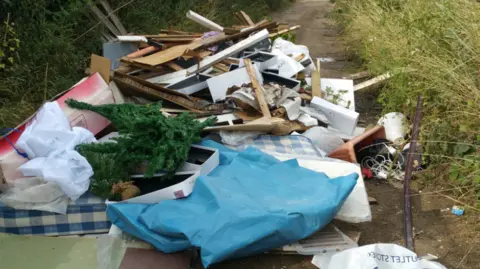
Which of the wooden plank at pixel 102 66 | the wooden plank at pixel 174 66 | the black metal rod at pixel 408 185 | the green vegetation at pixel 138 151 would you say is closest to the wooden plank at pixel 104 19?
the wooden plank at pixel 174 66

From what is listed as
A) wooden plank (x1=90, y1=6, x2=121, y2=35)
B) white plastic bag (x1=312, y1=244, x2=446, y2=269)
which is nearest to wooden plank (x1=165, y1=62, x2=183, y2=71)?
wooden plank (x1=90, y1=6, x2=121, y2=35)

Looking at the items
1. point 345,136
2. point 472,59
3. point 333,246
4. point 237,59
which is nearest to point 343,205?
point 333,246

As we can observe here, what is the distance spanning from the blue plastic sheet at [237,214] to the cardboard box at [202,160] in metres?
0.09

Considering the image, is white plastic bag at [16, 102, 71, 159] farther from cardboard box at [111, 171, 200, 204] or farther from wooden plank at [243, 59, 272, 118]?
wooden plank at [243, 59, 272, 118]

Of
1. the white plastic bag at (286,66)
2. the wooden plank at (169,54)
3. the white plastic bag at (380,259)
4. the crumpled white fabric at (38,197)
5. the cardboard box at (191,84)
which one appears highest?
the crumpled white fabric at (38,197)

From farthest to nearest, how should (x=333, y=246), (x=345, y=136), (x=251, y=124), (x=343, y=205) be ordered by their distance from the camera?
(x=345, y=136)
(x=251, y=124)
(x=343, y=205)
(x=333, y=246)

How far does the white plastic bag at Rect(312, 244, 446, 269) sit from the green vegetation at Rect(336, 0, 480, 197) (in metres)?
1.21

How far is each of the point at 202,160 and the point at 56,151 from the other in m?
1.23

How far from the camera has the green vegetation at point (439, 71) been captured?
4.68 m

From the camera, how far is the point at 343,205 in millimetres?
3977

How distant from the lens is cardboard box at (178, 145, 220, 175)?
13.2ft

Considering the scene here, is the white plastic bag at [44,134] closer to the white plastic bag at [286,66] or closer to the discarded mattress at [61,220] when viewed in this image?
the discarded mattress at [61,220]

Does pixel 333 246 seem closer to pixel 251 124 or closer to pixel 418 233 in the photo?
pixel 418 233

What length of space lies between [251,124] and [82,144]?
67.2 inches
